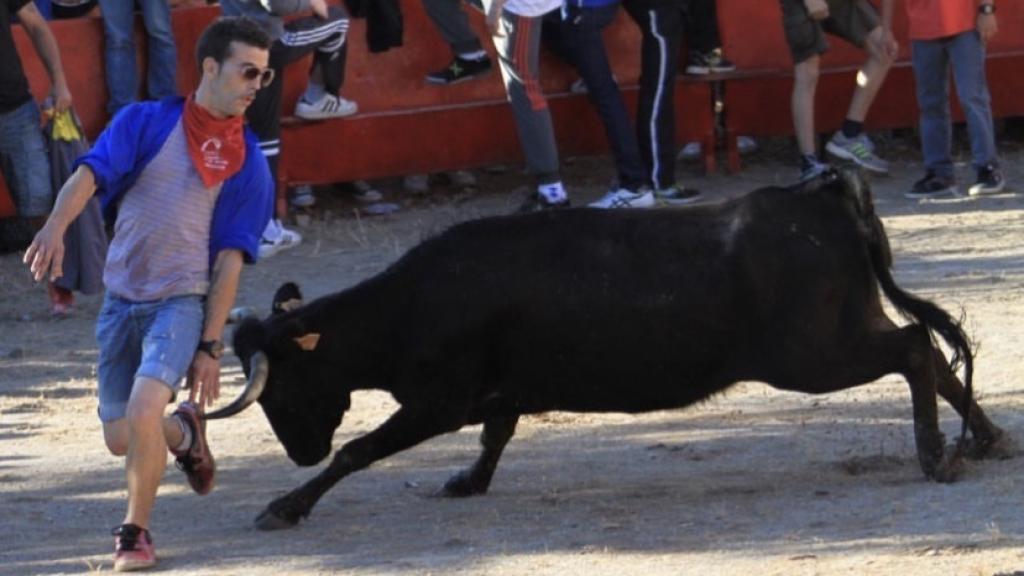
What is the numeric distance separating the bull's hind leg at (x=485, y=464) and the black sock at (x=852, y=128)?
6.22 meters

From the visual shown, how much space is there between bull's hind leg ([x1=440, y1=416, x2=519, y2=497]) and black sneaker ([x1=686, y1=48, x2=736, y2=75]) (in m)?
6.24

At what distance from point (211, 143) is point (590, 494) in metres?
1.79

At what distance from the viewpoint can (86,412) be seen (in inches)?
344

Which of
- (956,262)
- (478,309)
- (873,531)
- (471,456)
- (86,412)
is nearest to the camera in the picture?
(873,531)

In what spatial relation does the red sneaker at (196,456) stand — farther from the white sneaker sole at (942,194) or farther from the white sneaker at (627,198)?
the white sneaker sole at (942,194)

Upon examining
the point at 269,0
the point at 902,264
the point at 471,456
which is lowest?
the point at 902,264

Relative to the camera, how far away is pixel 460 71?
41.6 feet

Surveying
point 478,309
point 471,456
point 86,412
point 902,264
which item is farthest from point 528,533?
point 902,264

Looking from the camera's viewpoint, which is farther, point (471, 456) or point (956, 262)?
point (956, 262)

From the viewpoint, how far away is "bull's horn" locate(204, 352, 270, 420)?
666 cm

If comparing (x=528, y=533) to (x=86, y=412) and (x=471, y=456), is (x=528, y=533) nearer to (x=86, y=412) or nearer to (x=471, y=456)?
(x=471, y=456)

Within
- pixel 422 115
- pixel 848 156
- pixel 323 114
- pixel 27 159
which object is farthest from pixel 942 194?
pixel 27 159

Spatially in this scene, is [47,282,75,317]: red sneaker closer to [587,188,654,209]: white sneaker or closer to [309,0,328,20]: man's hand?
[309,0,328,20]: man's hand

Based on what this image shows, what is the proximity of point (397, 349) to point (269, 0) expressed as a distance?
4.64 meters
